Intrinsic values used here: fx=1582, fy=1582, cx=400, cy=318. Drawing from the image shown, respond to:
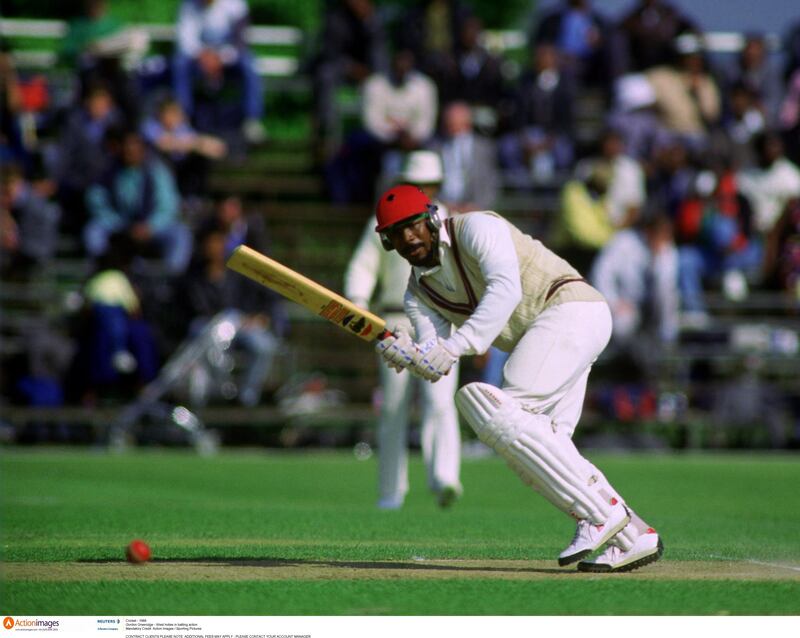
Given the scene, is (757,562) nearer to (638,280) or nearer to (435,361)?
(435,361)

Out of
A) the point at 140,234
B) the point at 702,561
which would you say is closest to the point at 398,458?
the point at 702,561

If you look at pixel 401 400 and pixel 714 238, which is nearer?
pixel 401 400

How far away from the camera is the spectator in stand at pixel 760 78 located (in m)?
22.1

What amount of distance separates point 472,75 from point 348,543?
1321 cm

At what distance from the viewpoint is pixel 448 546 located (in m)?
8.60

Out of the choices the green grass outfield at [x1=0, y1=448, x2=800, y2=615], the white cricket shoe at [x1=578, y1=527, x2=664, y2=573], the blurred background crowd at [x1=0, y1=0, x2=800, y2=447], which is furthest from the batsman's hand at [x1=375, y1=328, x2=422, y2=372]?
the blurred background crowd at [x1=0, y1=0, x2=800, y2=447]

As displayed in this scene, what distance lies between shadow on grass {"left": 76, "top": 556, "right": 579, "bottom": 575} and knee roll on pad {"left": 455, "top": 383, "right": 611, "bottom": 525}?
0.38m

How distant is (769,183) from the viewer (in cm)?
2089

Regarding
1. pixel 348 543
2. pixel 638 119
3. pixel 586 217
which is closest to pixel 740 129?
pixel 638 119

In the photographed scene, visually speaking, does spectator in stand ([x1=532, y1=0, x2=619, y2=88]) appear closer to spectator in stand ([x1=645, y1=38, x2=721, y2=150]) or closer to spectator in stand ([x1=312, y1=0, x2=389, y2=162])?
spectator in stand ([x1=645, y1=38, x2=721, y2=150])

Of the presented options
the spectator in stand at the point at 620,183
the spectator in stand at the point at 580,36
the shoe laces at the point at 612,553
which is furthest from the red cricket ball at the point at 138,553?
the spectator in stand at the point at 580,36

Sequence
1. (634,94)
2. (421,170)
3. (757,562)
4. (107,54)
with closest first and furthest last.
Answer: (757,562)
(421,170)
(107,54)
(634,94)

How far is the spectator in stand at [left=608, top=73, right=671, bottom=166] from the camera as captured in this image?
21.0 m

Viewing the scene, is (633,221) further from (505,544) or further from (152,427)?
(505,544)
